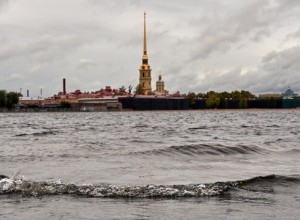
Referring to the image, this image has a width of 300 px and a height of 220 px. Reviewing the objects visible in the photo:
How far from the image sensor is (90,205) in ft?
25.1

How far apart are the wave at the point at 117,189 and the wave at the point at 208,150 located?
6703mm

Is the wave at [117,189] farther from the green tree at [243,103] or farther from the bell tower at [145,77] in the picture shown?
the bell tower at [145,77]

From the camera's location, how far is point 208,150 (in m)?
17.1

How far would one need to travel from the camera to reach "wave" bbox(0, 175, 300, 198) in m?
8.39

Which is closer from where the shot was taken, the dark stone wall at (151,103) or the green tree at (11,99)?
the green tree at (11,99)

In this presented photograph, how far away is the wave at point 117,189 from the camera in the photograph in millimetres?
8391

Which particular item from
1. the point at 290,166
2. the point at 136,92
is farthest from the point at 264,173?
the point at 136,92

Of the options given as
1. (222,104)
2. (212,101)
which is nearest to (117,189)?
(212,101)

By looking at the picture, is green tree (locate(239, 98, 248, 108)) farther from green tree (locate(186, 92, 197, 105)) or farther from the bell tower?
the bell tower

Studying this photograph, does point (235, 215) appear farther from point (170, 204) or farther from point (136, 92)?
point (136, 92)

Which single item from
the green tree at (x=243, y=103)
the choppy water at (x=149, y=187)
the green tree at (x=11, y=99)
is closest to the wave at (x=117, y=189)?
the choppy water at (x=149, y=187)

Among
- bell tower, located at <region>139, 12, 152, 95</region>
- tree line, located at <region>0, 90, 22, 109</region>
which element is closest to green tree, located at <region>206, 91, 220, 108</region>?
bell tower, located at <region>139, 12, 152, 95</region>

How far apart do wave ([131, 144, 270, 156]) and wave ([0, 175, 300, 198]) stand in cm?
670

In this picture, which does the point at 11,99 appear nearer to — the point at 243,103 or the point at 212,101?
the point at 212,101
